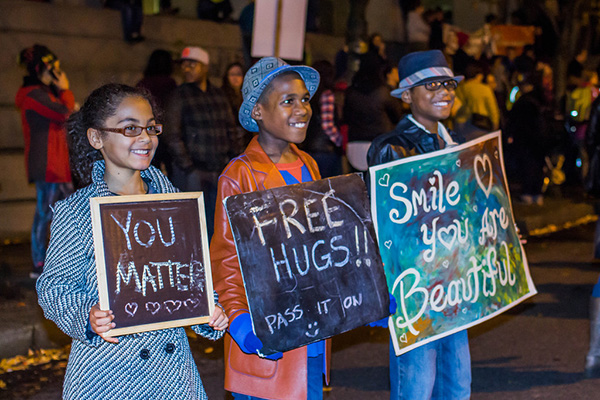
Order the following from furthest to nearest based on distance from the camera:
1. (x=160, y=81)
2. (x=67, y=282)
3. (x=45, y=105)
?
(x=160, y=81) → (x=45, y=105) → (x=67, y=282)

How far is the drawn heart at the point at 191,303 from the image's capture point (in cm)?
289

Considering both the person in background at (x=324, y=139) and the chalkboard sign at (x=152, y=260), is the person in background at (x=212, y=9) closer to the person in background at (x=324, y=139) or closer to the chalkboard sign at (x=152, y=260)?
the person in background at (x=324, y=139)

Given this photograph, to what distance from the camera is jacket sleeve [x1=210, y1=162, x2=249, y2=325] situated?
10.4 ft

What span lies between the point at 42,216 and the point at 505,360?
4470 mm

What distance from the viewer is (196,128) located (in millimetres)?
7684

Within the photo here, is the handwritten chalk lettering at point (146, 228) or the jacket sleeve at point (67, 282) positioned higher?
the handwritten chalk lettering at point (146, 228)

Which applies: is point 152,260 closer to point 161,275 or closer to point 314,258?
point 161,275

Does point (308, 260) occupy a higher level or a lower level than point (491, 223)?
lower

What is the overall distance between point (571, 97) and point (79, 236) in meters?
13.3

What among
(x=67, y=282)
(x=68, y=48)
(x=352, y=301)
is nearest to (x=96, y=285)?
(x=67, y=282)

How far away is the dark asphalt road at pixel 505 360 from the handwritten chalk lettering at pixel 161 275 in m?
2.60

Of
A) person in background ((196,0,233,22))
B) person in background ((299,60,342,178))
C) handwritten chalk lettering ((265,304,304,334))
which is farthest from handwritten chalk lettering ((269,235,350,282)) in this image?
person in background ((196,0,233,22))

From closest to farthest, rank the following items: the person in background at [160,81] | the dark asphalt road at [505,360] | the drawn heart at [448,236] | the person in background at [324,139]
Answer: the drawn heart at [448,236]
the dark asphalt road at [505,360]
the person in background at [160,81]
the person in background at [324,139]

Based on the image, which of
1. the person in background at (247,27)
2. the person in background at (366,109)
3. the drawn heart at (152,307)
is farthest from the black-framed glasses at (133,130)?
the person in background at (366,109)
